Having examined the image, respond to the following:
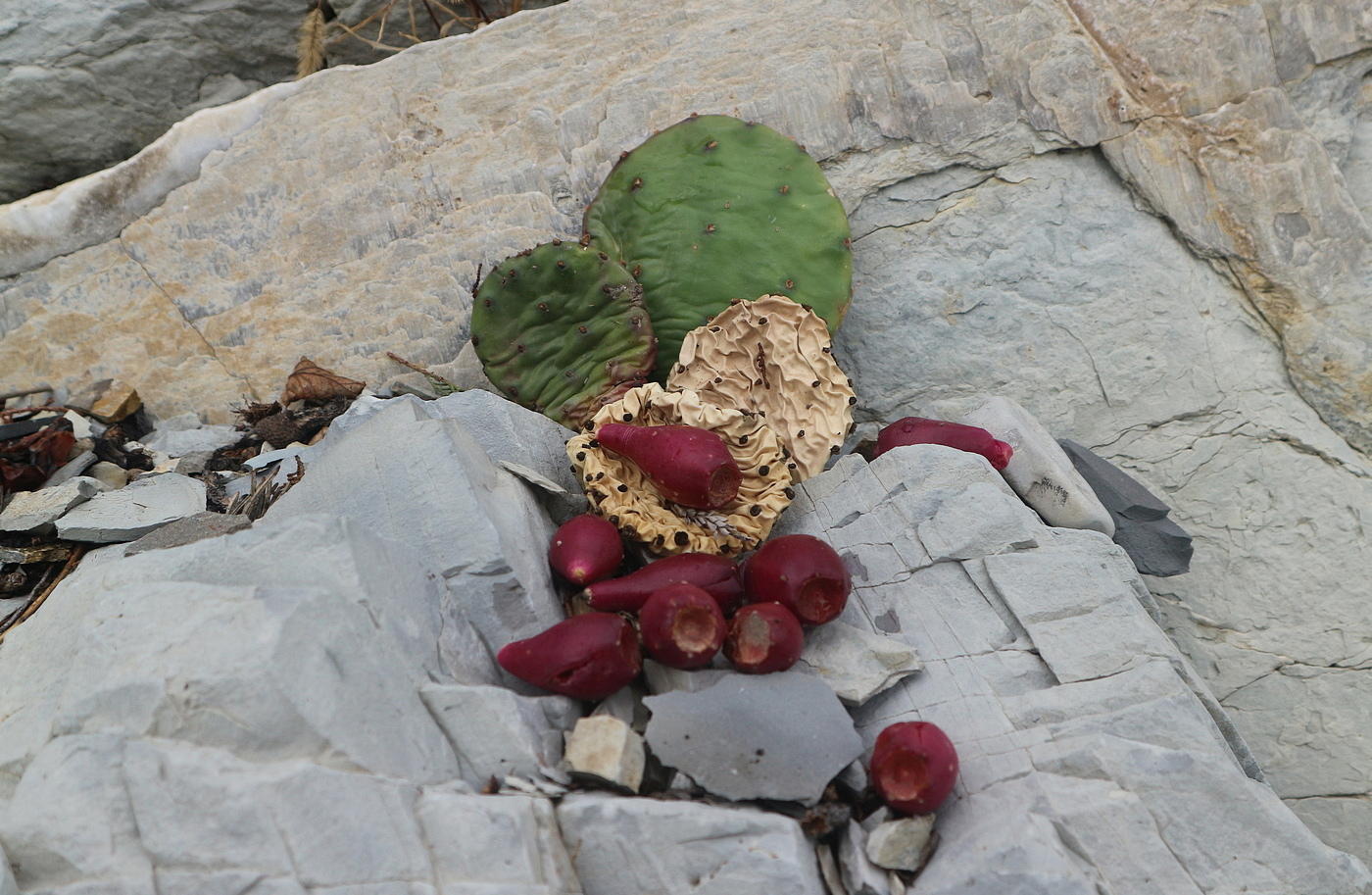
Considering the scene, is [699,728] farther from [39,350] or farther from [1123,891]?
[39,350]

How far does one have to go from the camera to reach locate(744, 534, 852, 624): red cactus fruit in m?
1.96

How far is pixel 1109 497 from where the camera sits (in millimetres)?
2586

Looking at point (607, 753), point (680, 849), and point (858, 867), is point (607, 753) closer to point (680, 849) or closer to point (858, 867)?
point (680, 849)

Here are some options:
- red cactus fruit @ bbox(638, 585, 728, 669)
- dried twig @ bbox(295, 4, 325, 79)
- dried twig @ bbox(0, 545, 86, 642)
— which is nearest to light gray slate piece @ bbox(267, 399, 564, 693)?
red cactus fruit @ bbox(638, 585, 728, 669)

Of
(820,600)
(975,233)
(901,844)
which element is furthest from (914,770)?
(975,233)

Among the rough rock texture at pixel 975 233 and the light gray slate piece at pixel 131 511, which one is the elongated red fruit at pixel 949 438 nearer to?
the rough rock texture at pixel 975 233

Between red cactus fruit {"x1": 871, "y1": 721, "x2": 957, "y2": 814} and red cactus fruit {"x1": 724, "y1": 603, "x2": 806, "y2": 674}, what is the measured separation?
0.24 metres

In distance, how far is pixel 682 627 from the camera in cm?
184

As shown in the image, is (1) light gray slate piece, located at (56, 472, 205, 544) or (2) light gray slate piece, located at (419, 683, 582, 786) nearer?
(2) light gray slate piece, located at (419, 683, 582, 786)

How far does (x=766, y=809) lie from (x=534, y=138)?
2424 millimetres

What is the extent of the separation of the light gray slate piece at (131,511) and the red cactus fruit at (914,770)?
6.14 feet

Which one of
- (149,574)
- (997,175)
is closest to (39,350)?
(149,574)

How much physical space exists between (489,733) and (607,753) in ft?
0.69

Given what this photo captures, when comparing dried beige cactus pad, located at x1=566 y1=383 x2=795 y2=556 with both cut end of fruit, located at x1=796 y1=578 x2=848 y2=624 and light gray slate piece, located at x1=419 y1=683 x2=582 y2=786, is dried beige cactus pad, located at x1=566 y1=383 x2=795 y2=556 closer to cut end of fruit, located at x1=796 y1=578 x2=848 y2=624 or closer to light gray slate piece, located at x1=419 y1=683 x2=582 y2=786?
Answer: cut end of fruit, located at x1=796 y1=578 x2=848 y2=624
